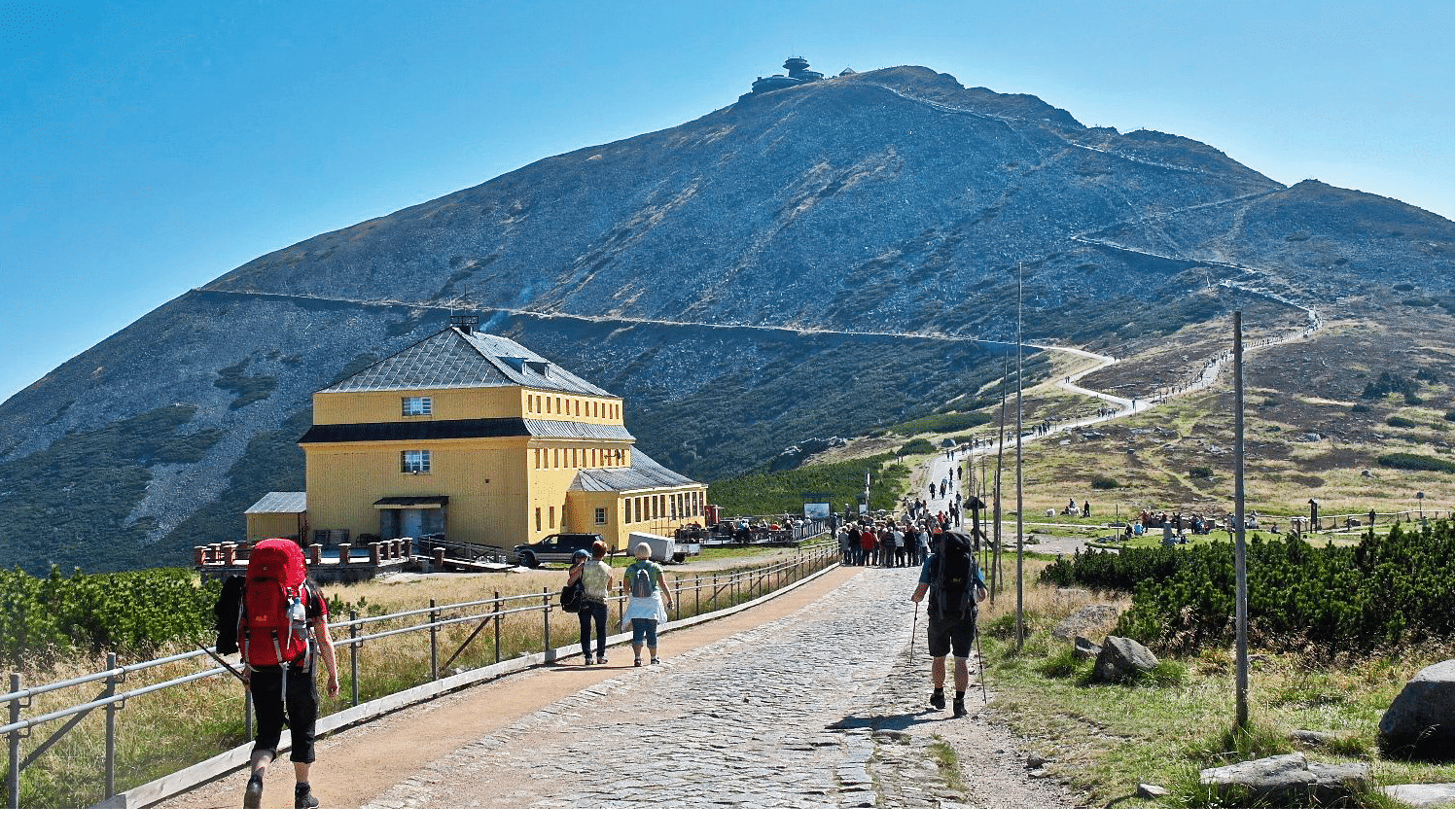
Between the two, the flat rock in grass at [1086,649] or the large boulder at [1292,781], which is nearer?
the large boulder at [1292,781]

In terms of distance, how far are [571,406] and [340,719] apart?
46113mm

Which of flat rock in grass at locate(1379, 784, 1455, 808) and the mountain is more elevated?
the mountain

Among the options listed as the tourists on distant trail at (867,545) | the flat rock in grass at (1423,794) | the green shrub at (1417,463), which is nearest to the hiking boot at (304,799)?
the flat rock in grass at (1423,794)

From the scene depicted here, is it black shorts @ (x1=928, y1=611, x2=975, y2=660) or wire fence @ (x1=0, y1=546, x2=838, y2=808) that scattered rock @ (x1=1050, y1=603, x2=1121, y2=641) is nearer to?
black shorts @ (x1=928, y1=611, x2=975, y2=660)

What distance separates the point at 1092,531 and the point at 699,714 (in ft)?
134

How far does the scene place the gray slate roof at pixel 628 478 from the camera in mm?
53312

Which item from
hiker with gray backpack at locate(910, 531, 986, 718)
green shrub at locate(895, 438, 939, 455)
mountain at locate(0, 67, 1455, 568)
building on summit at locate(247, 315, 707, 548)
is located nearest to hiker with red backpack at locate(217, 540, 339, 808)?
hiker with gray backpack at locate(910, 531, 986, 718)

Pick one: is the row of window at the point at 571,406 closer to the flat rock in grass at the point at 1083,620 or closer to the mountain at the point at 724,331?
the flat rock in grass at the point at 1083,620

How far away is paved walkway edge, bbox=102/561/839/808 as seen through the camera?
25.8ft

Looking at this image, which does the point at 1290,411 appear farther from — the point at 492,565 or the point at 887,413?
the point at 492,565

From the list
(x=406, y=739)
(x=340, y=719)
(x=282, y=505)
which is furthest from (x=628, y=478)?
(x=406, y=739)

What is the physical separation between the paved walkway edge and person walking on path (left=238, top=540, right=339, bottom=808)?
2.81 feet

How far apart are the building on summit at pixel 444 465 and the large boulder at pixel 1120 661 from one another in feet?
126
